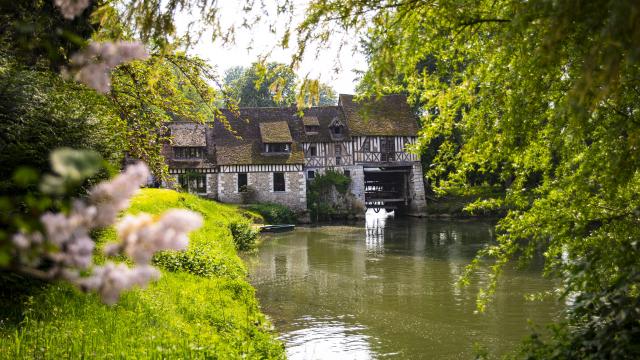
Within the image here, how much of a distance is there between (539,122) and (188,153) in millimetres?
33996

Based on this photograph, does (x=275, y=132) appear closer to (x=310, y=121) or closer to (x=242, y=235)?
(x=310, y=121)

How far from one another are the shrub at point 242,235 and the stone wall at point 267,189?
1428 cm

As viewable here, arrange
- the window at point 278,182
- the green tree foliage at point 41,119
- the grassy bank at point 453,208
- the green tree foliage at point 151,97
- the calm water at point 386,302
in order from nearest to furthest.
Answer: the green tree foliage at point 41,119
the calm water at point 386,302
the green tree foliage at point 151,97
the grassy bank at point 453,208
the window at point 278,182

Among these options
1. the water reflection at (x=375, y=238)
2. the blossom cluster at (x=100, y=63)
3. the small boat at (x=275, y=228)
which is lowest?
the water reflection at (x=375, y=238)

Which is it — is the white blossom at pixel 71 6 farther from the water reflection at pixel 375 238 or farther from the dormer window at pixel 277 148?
the dormer window at pixel 277 148

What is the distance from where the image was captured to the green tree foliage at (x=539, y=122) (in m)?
3.79

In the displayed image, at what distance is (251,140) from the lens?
38406 millimetres

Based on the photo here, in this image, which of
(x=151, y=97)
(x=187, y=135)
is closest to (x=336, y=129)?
(x=187, y=135)

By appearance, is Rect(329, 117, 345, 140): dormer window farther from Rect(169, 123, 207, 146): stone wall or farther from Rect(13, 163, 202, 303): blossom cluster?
Rect(13, 163, 202, 303): blossom cluster

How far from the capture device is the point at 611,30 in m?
2.22

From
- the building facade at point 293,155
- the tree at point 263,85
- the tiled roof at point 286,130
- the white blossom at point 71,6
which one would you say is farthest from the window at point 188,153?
the white blossom at point 71,6

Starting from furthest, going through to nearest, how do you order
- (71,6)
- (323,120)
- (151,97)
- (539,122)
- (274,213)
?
1. (323,120)
2. (274,213)
3. (151,97)
4. (539,122)
5. (71,6)

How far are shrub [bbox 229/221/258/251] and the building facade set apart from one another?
14.3m

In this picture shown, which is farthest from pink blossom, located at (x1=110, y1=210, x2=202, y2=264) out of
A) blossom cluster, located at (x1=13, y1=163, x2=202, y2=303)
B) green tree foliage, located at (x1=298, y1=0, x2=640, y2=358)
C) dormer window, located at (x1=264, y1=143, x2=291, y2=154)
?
dormer window, located at (x1=264, y1=143, x2=291, y2=154)
